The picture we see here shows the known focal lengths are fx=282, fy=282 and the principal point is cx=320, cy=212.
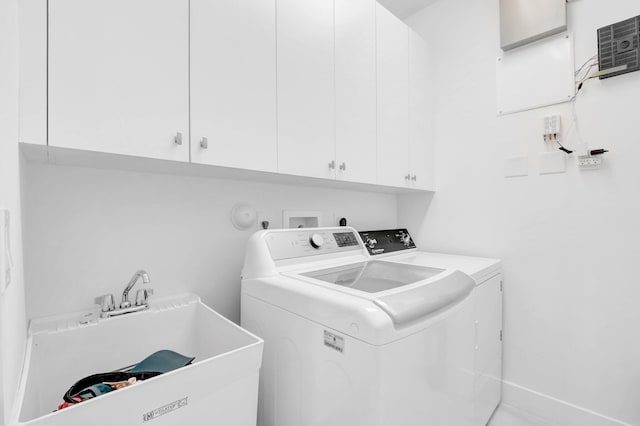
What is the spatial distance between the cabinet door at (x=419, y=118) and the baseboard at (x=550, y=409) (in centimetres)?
150

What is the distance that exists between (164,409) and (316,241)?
3.03 feet

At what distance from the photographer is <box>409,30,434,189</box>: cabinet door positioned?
2018 mm

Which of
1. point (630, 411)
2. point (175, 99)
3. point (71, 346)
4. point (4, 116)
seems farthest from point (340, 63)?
point (630, 411)

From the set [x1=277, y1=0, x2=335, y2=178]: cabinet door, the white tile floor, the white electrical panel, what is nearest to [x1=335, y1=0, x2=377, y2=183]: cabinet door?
[x1=277, y1=0, x2=335, y2=178]: cabinet door

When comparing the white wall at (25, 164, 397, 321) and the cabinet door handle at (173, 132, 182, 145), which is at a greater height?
the cabinet door handle at (173, 132, 182, 145)

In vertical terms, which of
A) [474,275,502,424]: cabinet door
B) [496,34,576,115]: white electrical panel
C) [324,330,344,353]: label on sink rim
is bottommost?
[474,275,502,424]: cabinet door

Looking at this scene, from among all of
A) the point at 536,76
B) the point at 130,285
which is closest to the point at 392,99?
the point at 536,76

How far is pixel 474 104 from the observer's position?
2086 millimetres

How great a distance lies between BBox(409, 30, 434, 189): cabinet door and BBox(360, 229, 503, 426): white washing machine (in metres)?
0.49

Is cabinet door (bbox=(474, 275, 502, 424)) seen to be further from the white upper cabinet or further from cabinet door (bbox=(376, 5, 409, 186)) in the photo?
Result: the white upper cabinet

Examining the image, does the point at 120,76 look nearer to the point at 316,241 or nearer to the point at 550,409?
the point at 316,241

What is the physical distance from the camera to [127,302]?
1.13m

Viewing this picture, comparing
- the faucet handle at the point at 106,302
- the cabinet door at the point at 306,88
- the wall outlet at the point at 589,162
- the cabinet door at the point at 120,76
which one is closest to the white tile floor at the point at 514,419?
the wall outlet at the point at 589,162

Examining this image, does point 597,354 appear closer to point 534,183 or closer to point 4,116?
point 534,183
